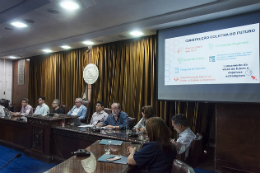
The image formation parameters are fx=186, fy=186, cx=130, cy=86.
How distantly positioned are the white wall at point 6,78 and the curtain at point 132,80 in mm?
4314

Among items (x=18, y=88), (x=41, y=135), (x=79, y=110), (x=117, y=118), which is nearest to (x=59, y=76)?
(x=79, y=110)

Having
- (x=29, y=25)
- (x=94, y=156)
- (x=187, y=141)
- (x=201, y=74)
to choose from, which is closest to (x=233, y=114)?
(x=201, y=74)

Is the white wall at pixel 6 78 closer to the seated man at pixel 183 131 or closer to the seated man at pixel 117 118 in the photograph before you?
the seated man at pixel 117 118

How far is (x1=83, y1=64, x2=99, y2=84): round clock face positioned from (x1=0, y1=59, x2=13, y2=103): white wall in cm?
406

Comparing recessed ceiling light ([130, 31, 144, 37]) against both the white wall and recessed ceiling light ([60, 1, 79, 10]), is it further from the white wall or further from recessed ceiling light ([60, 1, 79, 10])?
the white wall

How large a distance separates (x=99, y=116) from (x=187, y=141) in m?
2.06

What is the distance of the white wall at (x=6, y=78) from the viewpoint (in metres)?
7.07

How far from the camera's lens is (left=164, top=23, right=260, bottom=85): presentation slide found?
2717 millimetres

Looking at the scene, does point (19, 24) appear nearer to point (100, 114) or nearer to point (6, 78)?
point (100, 114)

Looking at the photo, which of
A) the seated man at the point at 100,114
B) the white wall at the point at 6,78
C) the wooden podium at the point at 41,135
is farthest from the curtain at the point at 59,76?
the wooden podium at the point at 41,135

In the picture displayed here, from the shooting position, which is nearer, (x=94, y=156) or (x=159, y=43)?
(x=94, y=156)

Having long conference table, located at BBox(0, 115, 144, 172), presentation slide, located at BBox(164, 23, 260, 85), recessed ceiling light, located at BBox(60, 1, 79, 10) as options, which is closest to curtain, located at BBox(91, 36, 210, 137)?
presentation slide, located at BBox(164, 23, 260, 85)

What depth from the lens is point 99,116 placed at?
3.86 metres

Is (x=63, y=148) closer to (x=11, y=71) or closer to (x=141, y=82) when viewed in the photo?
(x=141, y=82)
